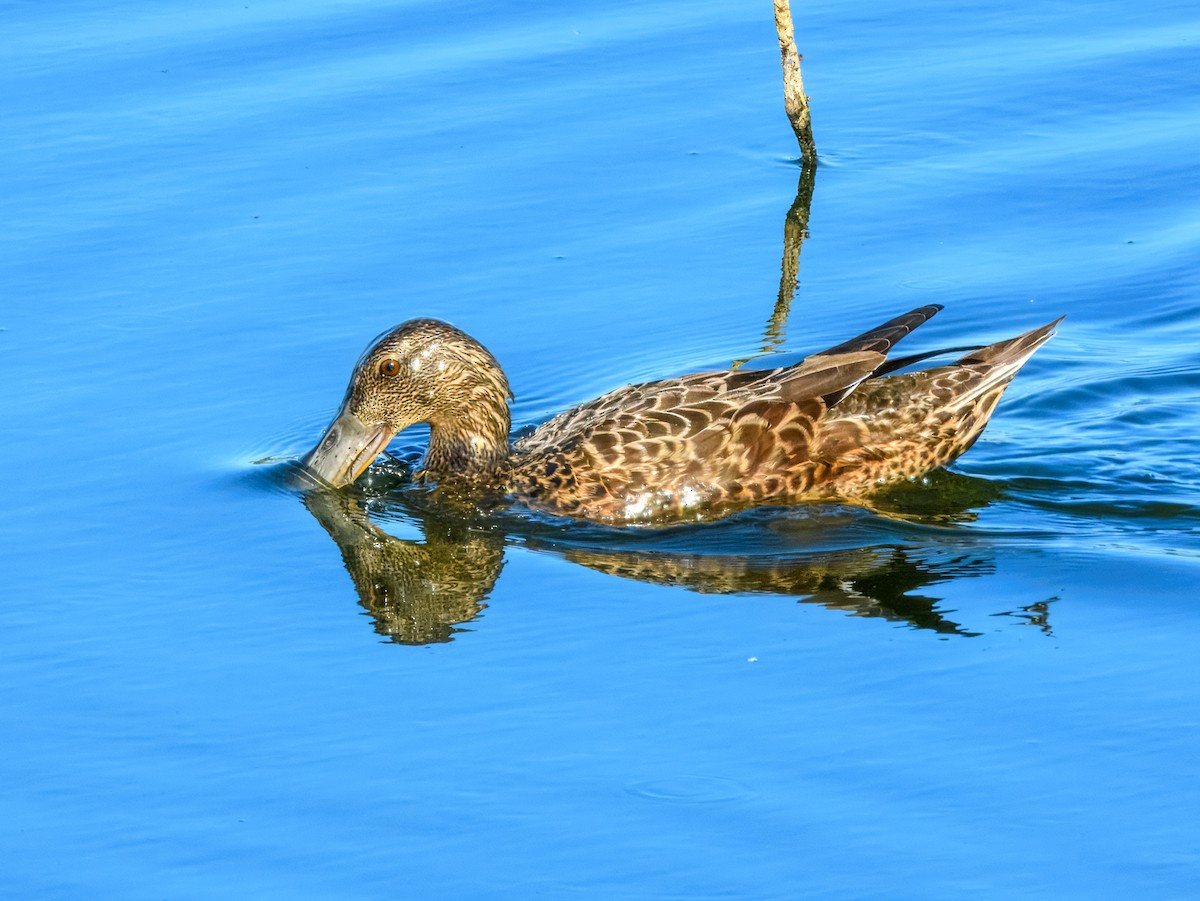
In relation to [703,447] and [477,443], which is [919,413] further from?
[477,443]

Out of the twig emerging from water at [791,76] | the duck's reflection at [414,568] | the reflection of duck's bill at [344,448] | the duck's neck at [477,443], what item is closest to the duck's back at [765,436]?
the duck's neck at [477,443]

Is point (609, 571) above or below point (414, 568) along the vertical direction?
below

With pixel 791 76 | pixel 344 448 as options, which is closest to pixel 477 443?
pixel 344 448

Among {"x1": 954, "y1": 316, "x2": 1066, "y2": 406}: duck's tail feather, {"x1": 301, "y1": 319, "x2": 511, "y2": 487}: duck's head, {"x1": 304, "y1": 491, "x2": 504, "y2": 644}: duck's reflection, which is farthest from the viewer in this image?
{"x1": 301, "y1": 319, "x2": 511, "y2": 487}: duck's head

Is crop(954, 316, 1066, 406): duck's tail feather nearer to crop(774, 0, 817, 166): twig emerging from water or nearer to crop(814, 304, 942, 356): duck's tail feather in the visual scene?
crop(814, 304, 942, 356): duck's tail feather

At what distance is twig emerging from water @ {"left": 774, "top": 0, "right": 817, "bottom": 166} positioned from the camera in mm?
11648

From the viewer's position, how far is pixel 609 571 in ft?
26.3

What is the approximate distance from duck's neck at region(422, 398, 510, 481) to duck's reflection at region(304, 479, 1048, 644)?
0.95 ft

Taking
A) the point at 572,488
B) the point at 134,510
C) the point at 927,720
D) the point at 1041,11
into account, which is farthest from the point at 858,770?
the point at 1041,11

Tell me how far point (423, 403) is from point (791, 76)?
3.88 meters

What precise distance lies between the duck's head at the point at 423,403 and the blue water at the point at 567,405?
0.26m

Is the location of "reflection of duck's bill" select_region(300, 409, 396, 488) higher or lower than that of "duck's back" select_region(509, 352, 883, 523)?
higher

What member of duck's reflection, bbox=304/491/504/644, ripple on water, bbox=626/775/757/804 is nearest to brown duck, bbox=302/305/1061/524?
duck's reflection, bbox=304/491/504/644

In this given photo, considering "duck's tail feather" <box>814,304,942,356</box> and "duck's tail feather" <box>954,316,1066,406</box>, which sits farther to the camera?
"duck's tail feather" <box>954,316,1066,406</box>
